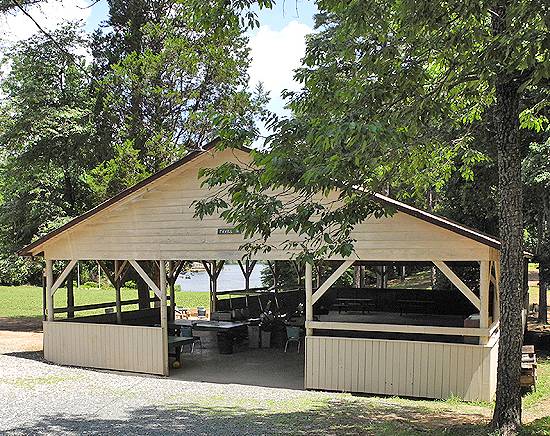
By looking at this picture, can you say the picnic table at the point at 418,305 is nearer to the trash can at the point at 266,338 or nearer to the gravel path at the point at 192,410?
the trash can at the point at 266,338

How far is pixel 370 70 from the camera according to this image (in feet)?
24.3

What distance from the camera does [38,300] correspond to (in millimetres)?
34562

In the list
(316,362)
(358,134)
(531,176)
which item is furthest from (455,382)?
(358,134)

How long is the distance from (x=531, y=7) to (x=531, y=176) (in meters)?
9.41

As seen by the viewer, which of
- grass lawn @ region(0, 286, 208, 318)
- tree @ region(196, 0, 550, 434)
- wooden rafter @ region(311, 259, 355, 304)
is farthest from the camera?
grass lawn @ region(0, 286, 208, 318)

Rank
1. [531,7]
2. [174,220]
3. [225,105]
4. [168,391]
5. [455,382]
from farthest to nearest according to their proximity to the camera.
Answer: [225,105] → [174,220] → [168,391] → [455,382] → [531,7]

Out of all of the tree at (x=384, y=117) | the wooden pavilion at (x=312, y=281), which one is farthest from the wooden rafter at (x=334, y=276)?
the tree at (x=384, y=117)

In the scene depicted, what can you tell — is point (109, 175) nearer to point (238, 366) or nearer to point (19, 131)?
point (19, 131)

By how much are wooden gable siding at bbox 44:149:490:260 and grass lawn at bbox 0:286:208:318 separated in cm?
1426

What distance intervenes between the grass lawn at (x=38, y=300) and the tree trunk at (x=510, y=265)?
22.5 meters

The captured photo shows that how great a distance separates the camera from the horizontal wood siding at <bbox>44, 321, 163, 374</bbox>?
13320 millimetres

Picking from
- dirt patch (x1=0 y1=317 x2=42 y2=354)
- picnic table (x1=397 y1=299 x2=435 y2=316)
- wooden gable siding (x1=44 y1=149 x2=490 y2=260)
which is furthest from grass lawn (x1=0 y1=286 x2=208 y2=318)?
picnic table (x1=397 y1=299 x2=435 y2=316)

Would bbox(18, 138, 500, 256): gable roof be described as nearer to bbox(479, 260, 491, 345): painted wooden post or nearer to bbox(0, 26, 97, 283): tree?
bbox(479, 260, 491, 345): painted wooden post

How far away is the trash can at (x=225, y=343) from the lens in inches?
623
